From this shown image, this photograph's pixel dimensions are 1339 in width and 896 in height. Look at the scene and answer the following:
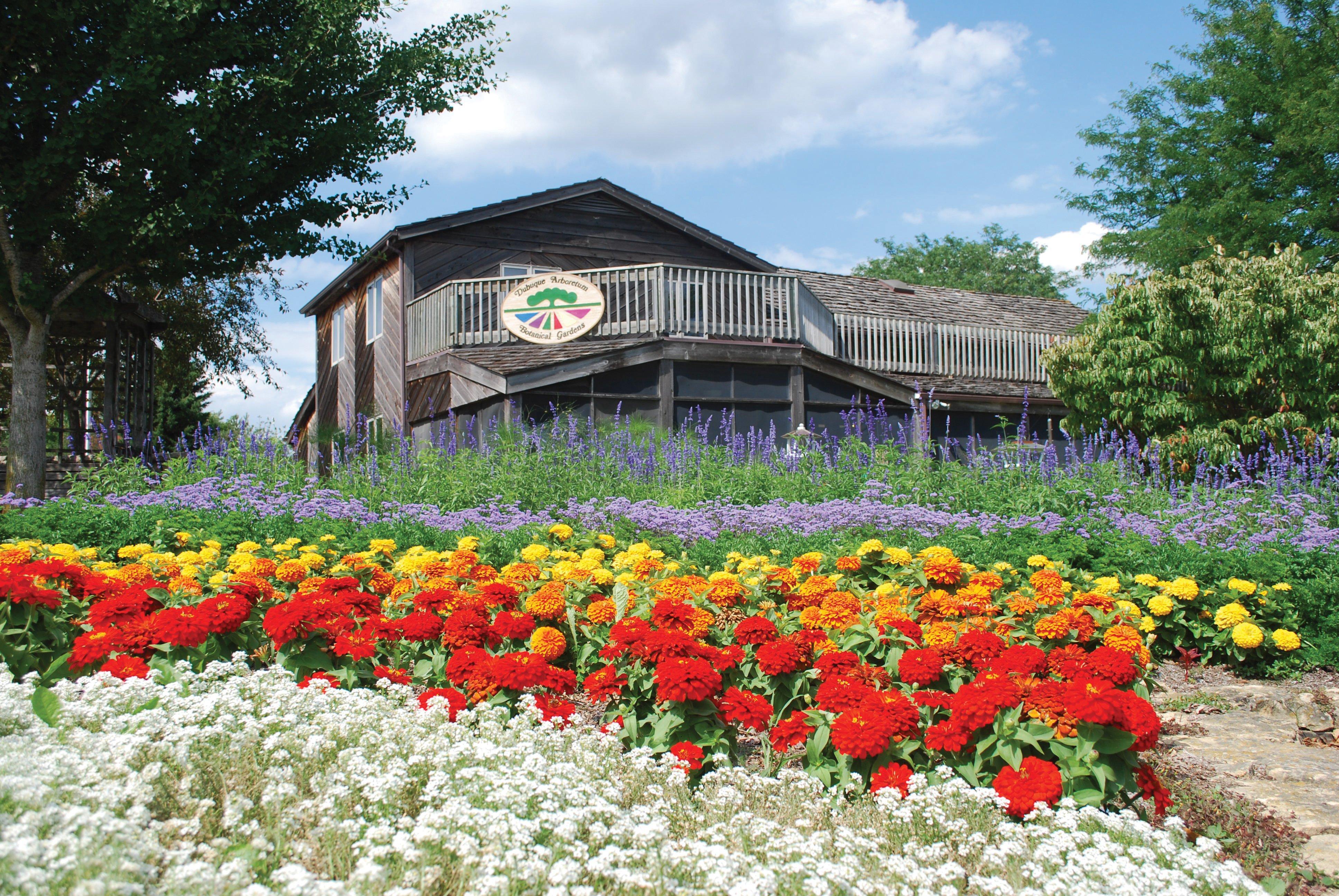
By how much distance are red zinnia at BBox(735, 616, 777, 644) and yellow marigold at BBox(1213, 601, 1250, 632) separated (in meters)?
2.93

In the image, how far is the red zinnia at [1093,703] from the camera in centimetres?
244

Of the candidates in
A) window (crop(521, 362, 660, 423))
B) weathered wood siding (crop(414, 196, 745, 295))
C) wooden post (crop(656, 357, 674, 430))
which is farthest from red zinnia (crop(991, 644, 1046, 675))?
weathered wood siding (crop(414, 196, 745, 295))

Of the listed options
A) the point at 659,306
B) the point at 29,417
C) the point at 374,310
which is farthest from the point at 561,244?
the point at 29,417

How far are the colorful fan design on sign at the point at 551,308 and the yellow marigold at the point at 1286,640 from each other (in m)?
10.7

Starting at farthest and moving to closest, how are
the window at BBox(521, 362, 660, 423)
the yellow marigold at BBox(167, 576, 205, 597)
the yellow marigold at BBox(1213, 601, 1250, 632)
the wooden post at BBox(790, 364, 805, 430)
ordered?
the wooden post at BBox(790, 364, 805, 430), the window at BBox(521, 362, 660, 423), the yellow marigold at BBox(1213, 601, 1250, 632), the yellow marigold at BBox(167, 576, 205, 597)

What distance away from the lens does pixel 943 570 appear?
423cm

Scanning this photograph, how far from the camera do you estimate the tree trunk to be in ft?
39.1

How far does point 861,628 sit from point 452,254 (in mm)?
14549

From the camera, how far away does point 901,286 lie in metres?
23.9

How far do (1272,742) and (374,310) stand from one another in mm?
17535

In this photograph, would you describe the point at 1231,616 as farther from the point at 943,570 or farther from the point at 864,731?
the point at 864,731

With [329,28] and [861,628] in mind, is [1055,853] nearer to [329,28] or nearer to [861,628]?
[861,628]

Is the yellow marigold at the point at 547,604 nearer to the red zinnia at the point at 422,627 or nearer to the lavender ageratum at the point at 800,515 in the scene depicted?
the red zinnia at the point at 422,627

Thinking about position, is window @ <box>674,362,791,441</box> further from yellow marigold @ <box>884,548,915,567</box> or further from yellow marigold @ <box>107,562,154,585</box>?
yellow marigold @ <box>107,562,154,585</box>
